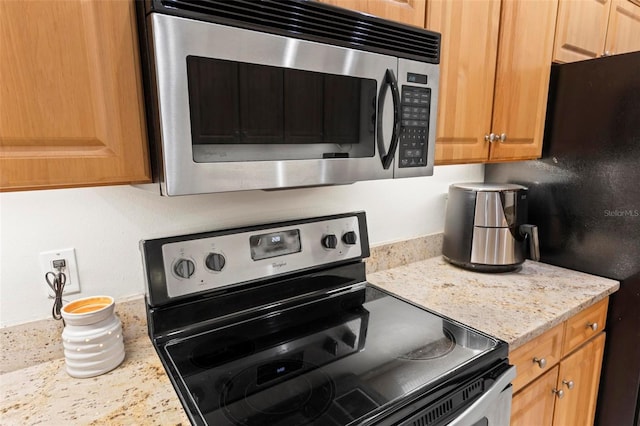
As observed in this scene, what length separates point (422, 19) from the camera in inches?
38.8

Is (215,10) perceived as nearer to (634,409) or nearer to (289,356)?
(289,356)

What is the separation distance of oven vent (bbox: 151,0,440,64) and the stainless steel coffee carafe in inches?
25.1

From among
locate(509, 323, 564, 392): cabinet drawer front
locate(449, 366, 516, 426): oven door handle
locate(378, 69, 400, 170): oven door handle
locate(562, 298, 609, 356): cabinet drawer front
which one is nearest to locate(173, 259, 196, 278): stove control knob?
locate(378, 69, 400, 170): oven door handle

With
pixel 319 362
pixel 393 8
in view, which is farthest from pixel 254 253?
pixel 393 8

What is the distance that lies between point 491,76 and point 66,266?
4.29 feet

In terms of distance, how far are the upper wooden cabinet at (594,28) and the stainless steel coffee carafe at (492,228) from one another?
537 millimetres

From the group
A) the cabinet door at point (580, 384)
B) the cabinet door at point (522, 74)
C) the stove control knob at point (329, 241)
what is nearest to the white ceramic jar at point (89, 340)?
the stove control knob at point (329, 241)

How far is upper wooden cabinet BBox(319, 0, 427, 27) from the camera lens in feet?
2.78

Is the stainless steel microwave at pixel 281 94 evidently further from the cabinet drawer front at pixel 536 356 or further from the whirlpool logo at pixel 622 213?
the whirlpool logo at pixel 622 213

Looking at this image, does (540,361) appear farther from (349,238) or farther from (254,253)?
(254,253)

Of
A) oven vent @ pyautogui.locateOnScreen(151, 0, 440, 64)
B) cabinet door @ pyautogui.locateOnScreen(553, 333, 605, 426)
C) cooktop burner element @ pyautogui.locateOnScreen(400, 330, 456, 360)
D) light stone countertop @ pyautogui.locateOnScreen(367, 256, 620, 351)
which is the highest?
oven vent @ pyautogui.locateOnScreen(151, 0, 440, 64)

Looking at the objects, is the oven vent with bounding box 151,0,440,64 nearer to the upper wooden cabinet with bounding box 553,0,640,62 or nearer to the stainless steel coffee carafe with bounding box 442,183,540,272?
the stainless steel coffee carafe with bounding box 442,183,540,272

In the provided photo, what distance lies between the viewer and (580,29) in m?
1.39

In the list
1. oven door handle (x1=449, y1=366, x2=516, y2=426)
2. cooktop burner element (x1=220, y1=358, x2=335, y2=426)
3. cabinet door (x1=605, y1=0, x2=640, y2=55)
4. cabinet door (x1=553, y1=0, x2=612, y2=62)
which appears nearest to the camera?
cooktop burner element (x1=220, y1=358, x2=335, y2=426)
